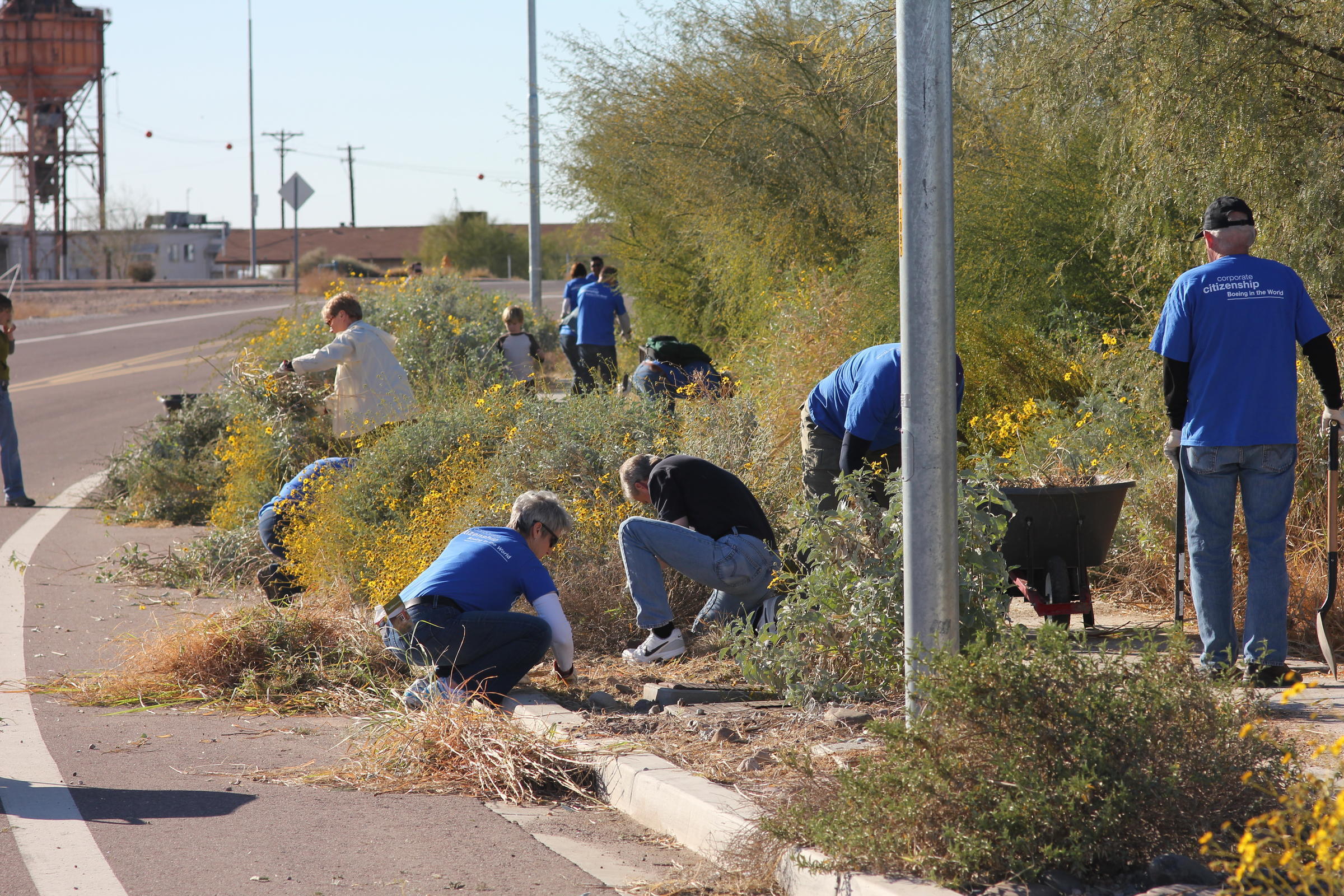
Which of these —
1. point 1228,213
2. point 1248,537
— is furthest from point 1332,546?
point 1228,213

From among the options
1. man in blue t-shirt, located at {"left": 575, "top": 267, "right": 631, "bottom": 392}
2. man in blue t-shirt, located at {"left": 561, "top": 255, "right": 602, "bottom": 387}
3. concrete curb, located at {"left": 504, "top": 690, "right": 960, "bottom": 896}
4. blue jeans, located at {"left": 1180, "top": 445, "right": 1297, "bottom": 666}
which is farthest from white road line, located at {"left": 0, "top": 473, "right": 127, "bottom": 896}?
man in blue t-shirt, located at {"left": 561, "top": 255, "right": 602, "bottom": 387}

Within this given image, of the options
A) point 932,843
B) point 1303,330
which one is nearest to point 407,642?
point 932,843

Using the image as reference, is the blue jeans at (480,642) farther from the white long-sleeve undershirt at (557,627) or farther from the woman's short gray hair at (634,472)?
the woman's short gray hair at (634,472)

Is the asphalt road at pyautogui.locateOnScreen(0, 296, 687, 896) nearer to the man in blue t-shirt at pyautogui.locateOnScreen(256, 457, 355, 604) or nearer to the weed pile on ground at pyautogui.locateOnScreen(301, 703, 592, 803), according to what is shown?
the weed pile on ground at pyautogui.locateOnScreen(301, 703, 592, 803)

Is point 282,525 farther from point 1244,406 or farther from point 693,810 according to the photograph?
point 1244,406

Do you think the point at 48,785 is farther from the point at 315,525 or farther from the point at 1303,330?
the point at 1303,330

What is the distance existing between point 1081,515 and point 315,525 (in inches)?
175

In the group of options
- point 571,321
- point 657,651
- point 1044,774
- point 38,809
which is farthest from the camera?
point 571,321

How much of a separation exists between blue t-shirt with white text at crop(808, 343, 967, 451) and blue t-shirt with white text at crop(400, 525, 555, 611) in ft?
5.38

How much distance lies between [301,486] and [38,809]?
3812mm

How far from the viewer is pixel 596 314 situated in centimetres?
1614

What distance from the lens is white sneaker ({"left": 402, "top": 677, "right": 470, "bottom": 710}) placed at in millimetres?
5367

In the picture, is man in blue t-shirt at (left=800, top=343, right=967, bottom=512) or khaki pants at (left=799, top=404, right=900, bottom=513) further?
khaki pants at (left=799, top=404, right=900, bottom=513)

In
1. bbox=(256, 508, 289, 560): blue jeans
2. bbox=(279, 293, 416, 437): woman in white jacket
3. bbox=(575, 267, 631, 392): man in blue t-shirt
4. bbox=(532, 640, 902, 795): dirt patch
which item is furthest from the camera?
bbox=(575, 267, 631, 392): man in blue t-shirt
